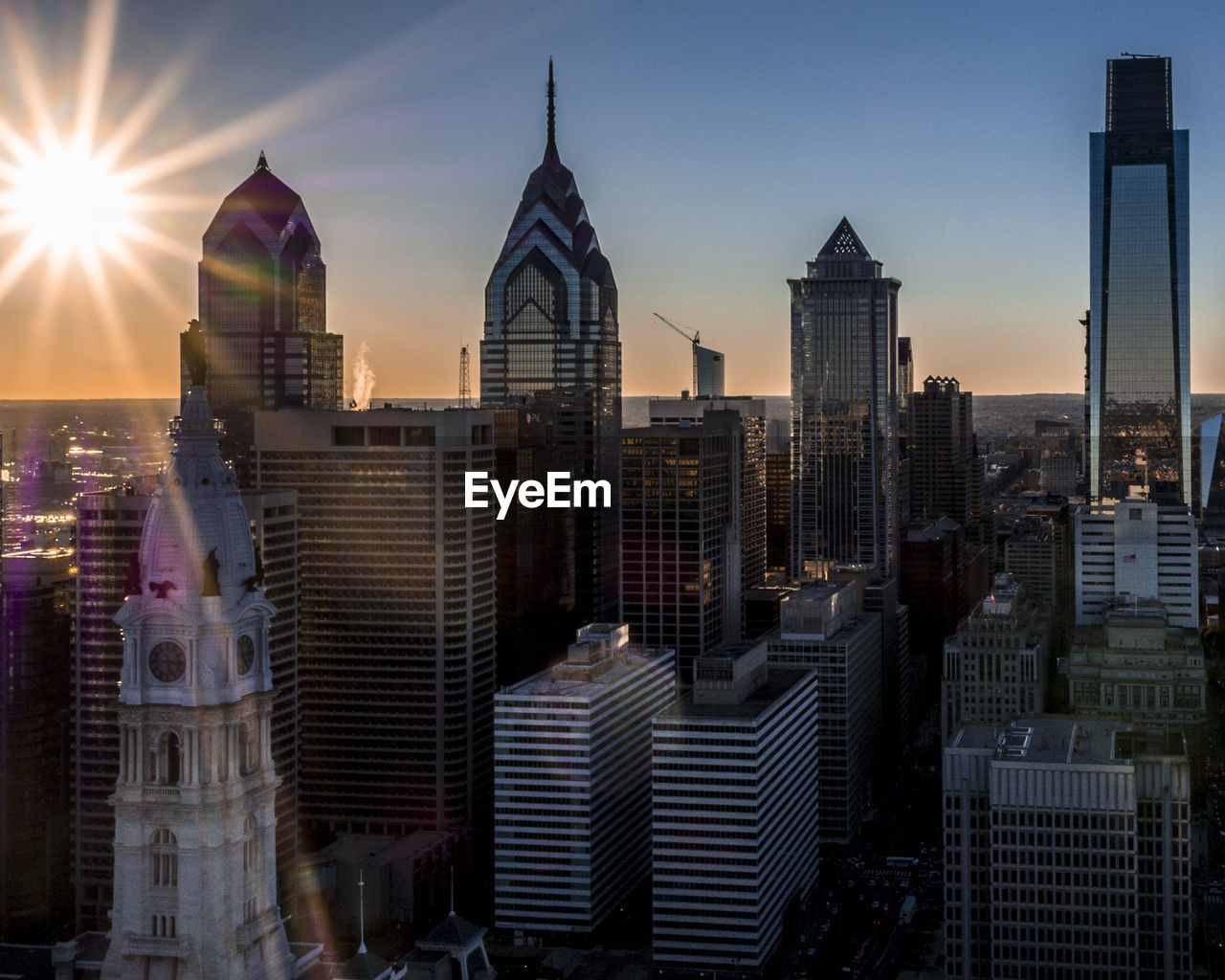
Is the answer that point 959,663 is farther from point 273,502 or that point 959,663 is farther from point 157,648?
point 157,648

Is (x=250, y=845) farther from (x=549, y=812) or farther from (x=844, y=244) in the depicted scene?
(x=844, y=244)

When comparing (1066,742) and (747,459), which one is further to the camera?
(747,459)

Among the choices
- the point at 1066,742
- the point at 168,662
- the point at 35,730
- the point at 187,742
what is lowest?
the point at 35,730

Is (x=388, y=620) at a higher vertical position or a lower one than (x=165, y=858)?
higher

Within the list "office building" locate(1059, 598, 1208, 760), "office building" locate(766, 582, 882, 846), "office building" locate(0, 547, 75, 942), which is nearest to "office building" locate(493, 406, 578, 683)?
"office building" locate(766, 582, 882, 846)

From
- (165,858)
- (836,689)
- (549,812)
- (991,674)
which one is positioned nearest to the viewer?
(165,858)

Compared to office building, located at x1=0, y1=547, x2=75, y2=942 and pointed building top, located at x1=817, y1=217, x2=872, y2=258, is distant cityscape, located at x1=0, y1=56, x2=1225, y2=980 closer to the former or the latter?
office building, located at x1=0, y1=547, x2=75, y2=942

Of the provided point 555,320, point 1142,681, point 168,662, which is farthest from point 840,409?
point 168,662

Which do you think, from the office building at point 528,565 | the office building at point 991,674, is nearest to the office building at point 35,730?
the office building at point 528,565
